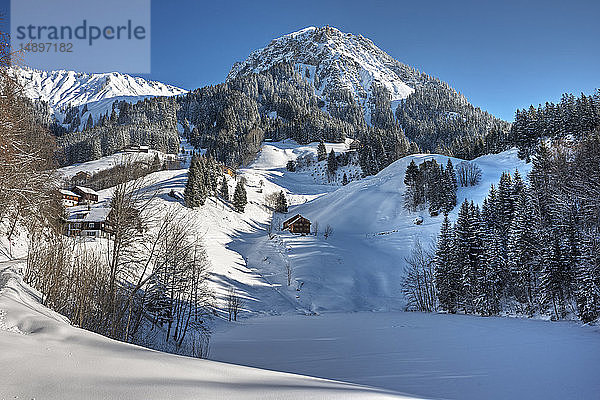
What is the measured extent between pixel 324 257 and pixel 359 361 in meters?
41.4

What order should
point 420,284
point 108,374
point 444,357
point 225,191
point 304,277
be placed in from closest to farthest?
point 108,374, point 444,357, point 420,284, point 304,277, point 225,191

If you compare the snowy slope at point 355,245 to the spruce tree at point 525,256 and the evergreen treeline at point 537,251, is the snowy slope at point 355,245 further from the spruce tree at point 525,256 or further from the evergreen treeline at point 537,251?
the spruce tree at point 525,256

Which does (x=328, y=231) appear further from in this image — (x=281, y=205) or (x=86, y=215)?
(x=86, y=215)

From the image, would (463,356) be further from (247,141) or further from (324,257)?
(247,141)

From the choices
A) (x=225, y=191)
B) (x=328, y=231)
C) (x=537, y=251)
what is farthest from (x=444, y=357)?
(x=225, y=191)

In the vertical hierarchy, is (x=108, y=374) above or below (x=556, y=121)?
below

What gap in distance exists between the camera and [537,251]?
34750 mm

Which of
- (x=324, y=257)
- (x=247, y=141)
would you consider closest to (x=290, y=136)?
(x=247, y=141)

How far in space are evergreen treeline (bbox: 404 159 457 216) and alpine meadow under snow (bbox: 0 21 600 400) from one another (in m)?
0.48

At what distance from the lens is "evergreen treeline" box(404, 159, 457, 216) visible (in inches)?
2847

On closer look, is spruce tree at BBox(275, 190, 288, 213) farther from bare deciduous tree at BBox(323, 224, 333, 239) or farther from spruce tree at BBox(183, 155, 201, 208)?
spruce tree at BBox(183, 155, 201, 208)

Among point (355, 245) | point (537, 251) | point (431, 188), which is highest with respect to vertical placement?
point (431, 188)

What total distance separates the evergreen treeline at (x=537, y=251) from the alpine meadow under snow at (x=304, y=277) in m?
0.21

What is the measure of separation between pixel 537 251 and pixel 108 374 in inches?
1605
